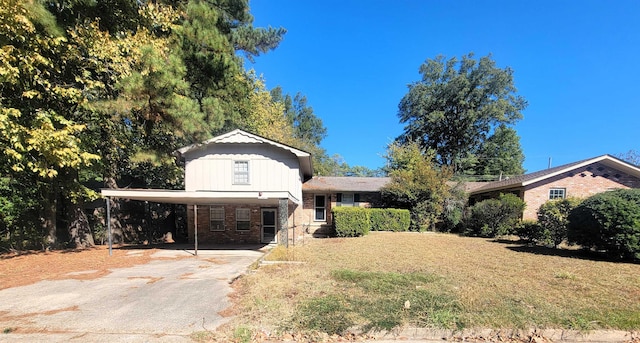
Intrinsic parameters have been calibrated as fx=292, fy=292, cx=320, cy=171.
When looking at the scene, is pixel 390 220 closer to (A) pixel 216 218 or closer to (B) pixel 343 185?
(B) pixel 343 185

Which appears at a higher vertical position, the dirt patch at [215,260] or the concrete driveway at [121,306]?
the concrete driveway at [121,306]

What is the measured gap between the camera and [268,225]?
15.3m

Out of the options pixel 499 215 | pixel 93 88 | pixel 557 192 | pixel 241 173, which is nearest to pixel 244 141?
pixel 241 173

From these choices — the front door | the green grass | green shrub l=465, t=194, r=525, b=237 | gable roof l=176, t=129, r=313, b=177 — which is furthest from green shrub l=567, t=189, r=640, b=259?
the front door

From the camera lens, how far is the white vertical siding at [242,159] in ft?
47.8

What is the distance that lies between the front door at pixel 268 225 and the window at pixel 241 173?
1.90 m

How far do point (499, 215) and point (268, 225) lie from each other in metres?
13.1

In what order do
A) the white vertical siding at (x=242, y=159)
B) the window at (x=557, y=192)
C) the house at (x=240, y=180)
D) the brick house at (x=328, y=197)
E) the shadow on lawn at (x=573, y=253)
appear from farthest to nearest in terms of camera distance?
the brick house at (x=328, y=197)
the window at (x=557, y=192)
the white vertical siding at (x=242, y=159)
the house at (x=240, y=180)
the shadow on lawn at (x=573, y=253)

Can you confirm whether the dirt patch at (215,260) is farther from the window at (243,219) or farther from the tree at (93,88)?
the tree at (93,88)

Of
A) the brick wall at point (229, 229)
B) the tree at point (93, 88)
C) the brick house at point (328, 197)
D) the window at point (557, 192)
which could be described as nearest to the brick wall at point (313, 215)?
the brick house at point (328, 197)

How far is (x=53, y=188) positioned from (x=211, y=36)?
29.0 ft

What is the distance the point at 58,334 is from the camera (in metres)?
4.22

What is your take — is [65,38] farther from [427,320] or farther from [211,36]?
[427,320]

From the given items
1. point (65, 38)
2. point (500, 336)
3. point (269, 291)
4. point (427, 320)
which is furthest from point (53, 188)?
point (500, 336)
